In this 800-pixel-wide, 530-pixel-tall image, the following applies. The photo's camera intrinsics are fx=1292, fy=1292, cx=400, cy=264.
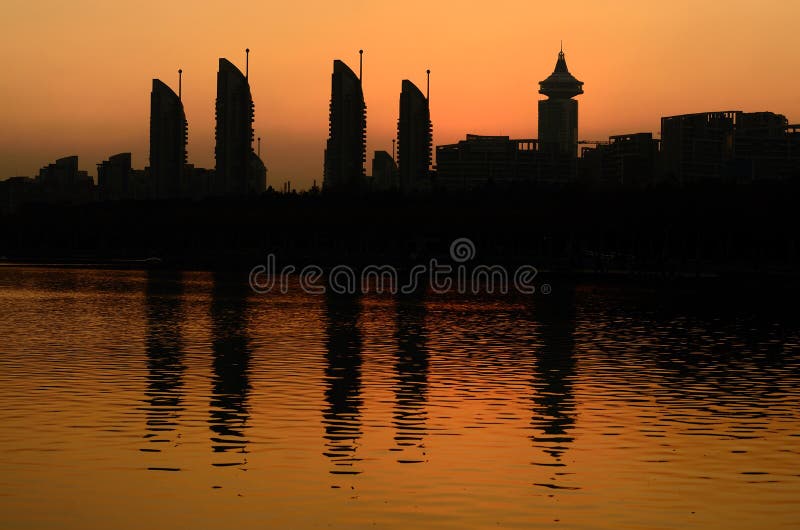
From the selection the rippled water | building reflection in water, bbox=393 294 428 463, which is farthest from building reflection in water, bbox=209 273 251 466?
building reflection in water, bbox=393 294 428 463

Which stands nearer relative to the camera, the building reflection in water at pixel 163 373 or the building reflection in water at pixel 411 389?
the building reflection in water at pixel 411 389

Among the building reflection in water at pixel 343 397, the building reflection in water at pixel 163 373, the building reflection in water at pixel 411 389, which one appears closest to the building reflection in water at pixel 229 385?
the building reflection in water at pixel 163 373

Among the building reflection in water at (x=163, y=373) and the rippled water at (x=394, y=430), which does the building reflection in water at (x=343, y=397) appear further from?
the building reflection in water at (x=163, y=373)

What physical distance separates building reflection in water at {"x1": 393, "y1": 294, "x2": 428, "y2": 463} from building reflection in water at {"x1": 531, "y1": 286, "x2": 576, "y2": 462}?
8.72 feet

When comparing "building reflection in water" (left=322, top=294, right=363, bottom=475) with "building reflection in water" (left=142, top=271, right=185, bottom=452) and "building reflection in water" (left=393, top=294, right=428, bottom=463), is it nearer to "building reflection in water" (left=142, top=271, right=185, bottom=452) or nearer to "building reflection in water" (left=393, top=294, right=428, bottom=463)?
"building reflection in water" (left=393, top=294, right=428, bottom=463)

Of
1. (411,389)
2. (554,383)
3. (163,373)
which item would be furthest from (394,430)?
(163,373)

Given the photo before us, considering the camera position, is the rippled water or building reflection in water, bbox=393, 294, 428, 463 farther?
building reflection in water, bbox=393, 294, 428, 463

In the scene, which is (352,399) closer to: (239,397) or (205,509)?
(239,397)

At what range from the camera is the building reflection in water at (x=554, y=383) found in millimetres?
28016

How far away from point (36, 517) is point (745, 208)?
161 meters

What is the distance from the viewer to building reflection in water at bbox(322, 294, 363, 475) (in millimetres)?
25281

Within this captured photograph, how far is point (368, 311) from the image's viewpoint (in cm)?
8312

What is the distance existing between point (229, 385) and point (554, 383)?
9769 mm

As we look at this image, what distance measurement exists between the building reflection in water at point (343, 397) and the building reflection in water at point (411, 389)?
100cm
